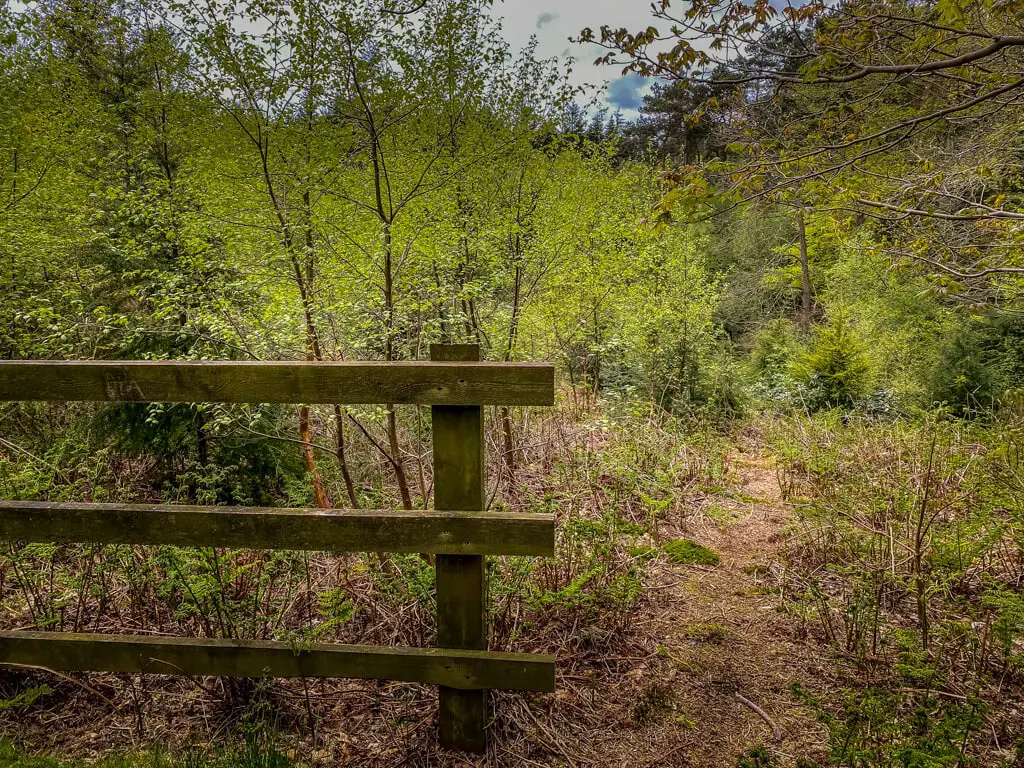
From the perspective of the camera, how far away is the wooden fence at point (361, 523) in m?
2.00

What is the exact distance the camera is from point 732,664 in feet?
9.37

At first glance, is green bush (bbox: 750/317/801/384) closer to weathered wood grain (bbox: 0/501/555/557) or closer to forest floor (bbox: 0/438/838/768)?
forest floor (bbox: 0/438/838/768)

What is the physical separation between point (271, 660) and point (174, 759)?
1.82 feet

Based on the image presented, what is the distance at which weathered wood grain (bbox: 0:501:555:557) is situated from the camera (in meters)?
2.01

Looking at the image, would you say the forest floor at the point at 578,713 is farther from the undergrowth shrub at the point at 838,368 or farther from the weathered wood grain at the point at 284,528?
the undergrowth shrub at the point at 838,368

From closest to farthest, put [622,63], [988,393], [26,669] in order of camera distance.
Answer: [26,669] < [622,63] < [988,393]

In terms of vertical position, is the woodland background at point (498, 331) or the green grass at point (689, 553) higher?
the woodland background at point (498, 331)

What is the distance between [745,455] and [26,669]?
25.8 feet

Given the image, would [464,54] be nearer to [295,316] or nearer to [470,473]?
[295,316]

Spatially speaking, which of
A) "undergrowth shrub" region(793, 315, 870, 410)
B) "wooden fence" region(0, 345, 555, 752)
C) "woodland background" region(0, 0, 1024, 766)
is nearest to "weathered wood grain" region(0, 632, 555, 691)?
"wooden fence" region(0, 345, 555, 752)

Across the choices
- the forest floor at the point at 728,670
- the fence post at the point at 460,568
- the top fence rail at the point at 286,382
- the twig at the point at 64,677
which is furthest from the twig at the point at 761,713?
the twig at the point at 64,677

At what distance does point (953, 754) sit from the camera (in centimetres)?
170

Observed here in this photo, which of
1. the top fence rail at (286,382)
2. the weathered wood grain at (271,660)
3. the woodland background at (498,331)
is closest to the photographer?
the top fence rail at (286,382)

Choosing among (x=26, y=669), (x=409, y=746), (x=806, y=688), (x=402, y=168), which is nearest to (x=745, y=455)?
(x=806, y=688)
